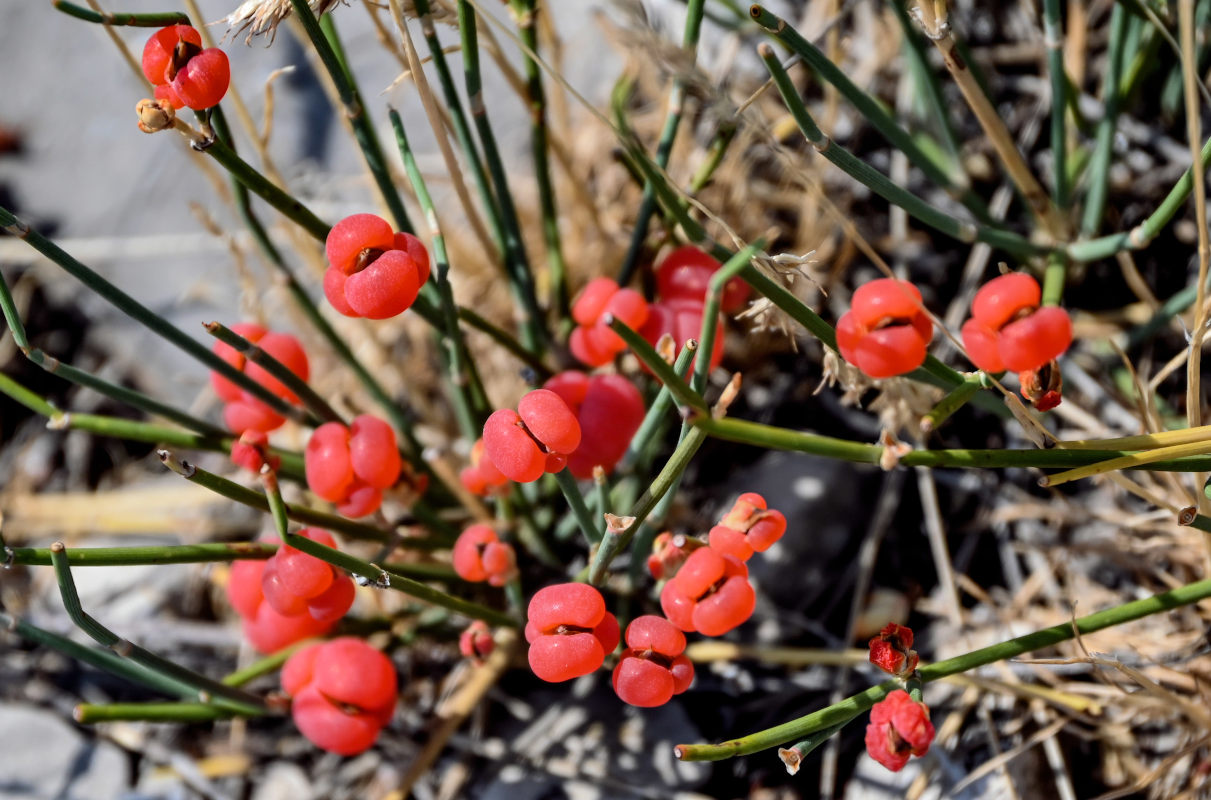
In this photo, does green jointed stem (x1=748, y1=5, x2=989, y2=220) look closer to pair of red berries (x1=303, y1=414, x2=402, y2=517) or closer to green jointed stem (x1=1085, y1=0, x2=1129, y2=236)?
green jointed stem (x1=1085, y1=0, x2=1129, y2=236)

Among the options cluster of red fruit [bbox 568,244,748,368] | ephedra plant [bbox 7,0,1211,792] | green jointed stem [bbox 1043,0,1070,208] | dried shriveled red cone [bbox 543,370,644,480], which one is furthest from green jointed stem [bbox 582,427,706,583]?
green jointed stem [bbox 1043,0,1070,208]

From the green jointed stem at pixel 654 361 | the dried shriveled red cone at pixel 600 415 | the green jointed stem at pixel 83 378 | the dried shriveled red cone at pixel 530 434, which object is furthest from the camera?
the dried shriveled red cone at pixel 600 415

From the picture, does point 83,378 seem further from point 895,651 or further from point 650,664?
point 895,651

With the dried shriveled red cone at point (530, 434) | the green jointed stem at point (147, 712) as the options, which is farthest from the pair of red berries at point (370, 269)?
the green jointed stem at point (147, 712)

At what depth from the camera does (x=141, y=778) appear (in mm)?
1302

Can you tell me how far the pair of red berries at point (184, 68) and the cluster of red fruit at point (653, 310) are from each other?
0.36 m

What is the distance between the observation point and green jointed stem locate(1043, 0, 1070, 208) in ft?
3.08

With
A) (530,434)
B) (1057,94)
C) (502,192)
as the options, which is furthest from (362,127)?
(1057,94)

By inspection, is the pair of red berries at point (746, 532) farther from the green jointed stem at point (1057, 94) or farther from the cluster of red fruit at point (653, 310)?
the green jointed stem at point (1057, 94)

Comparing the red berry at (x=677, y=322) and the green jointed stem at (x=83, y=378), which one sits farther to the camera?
the red berry at (x=677, y=322)

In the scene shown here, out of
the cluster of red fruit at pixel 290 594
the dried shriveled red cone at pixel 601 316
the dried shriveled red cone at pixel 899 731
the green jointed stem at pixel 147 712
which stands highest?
the dried shriveled red cone at pixel 601 316

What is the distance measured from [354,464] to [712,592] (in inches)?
13.7

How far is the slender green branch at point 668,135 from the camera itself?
2.85 feet

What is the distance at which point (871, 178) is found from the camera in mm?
804
